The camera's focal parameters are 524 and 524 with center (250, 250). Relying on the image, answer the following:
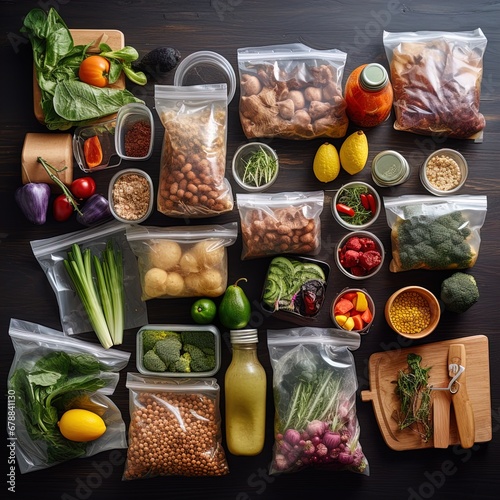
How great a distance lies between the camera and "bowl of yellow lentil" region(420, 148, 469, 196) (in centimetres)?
198

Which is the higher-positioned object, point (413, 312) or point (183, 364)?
point (413, 312)

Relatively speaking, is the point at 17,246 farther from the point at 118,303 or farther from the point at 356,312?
the point at 356,312

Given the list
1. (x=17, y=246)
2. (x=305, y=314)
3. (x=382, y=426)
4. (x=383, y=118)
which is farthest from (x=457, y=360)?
(x=17, y=246)

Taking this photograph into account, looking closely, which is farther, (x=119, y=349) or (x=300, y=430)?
(x=119, y=349)

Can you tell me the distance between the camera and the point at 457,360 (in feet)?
6.51

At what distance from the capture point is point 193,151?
186 centimetres

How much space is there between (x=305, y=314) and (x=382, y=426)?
1.76 feet

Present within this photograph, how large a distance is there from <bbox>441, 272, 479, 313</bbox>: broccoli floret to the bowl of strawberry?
265 millimetres

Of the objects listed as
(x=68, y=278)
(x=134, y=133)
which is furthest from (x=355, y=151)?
(x=68, y=278)

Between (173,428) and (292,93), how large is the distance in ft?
4.35

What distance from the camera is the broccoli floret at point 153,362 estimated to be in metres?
1.93

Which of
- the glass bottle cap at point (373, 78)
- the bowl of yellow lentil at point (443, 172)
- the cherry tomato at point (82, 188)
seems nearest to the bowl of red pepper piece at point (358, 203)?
the bowl of yellow lentil at point (443, 172)

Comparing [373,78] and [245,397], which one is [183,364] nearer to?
→ [245,397]

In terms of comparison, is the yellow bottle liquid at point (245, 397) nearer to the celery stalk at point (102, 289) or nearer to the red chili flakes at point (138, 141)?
the celery stalk at point (102, 289)
